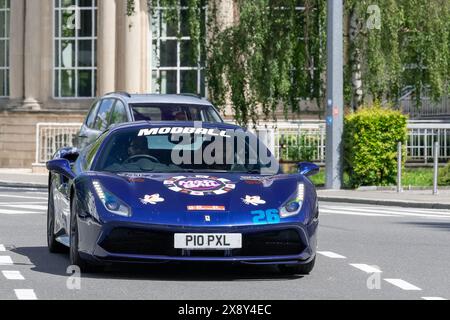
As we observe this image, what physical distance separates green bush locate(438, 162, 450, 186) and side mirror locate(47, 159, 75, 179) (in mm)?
20396

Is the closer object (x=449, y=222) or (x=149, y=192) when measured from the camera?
(x=149, y=192)

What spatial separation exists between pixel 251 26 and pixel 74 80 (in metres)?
15.5

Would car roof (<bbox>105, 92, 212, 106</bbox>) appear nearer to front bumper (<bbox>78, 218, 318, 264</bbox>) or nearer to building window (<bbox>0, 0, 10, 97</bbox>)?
front bumper (<bbox>78, 218, 318, 264</bbox>)

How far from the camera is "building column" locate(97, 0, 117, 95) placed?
48.0m

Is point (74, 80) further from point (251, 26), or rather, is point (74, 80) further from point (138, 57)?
point (251, 26)

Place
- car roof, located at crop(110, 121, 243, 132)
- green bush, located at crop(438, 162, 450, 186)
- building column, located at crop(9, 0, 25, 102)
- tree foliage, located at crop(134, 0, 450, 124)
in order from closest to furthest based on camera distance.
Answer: car roof, located at crop(110, 121, 243, 132) < green bush, located at crop(438, 162, 450, 186) < tree foliage, located at crop(134, 0, 450, 124) < building column, located at crop(9, 0, 25, 102)

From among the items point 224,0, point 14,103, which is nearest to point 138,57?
point 14,103

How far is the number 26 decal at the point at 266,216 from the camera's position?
42.4 ft

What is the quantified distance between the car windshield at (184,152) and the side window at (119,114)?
27.2ft

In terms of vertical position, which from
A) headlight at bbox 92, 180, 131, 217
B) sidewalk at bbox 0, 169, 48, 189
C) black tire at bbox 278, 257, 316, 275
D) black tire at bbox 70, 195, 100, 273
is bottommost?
sidewalk at bbox 0, 169, 48, 189

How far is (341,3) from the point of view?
32688mm

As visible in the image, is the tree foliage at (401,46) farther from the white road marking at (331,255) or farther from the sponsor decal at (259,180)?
the sponsor decal at (259,180)

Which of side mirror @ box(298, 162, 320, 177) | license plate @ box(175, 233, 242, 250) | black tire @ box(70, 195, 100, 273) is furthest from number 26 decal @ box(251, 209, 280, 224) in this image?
black tire @ box(70, 195, 100, 273)

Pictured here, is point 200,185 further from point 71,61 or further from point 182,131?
point 71,61
